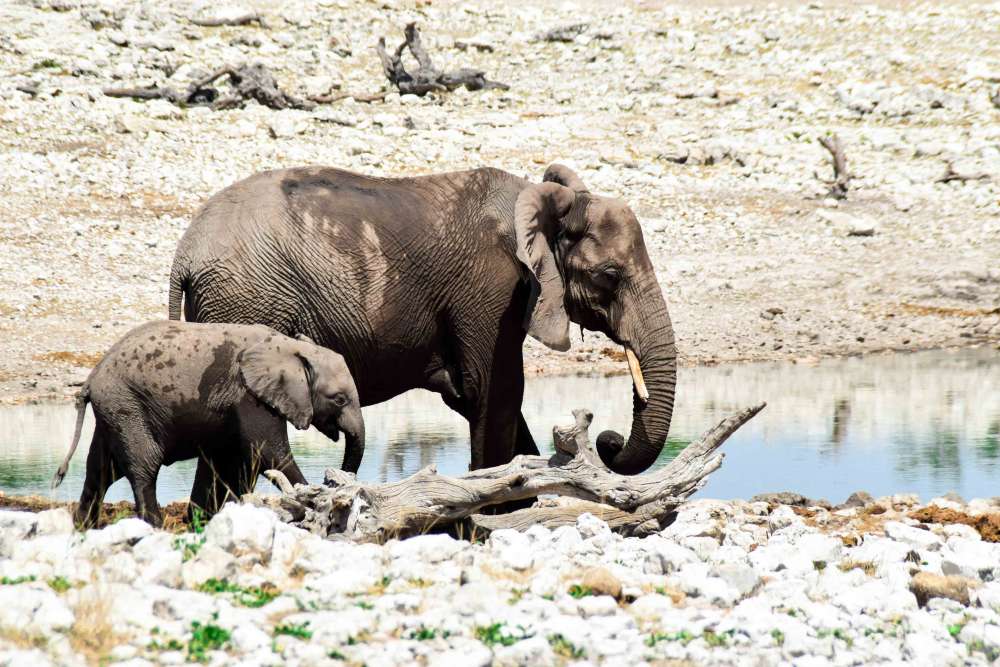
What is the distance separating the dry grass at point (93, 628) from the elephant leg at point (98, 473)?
392cm

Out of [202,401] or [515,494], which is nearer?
[515,494]

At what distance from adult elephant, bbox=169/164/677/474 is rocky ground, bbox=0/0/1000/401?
1016 cm

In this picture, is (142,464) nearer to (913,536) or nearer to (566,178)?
(566,178)

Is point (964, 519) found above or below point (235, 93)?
below

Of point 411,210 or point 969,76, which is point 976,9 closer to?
point 969,76

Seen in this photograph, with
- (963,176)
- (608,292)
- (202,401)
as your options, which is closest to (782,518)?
(608,292)

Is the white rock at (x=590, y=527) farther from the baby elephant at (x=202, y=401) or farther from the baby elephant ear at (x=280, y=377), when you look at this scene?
the baby elephant ear at (x=280, y=377)

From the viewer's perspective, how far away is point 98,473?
10406 millimetres

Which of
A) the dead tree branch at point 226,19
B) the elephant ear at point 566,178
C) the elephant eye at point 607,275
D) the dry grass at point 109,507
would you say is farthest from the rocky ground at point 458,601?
the dead tree branch at point 226,19

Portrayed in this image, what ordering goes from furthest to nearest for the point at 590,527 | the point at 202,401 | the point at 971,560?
the point at 202,401 < the point at 590,527 < the point at 971,560

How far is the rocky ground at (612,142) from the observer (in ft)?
80.7

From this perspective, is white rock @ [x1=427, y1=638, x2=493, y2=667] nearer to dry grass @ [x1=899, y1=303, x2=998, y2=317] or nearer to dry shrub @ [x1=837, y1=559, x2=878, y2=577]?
dry shrub @ [x1=837, y1=559, x2=878, y2=577]

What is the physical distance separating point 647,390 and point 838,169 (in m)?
20.8

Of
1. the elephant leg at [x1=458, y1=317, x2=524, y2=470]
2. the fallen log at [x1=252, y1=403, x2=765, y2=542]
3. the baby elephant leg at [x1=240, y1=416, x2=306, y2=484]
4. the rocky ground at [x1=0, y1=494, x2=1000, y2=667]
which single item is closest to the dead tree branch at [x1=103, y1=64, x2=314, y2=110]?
the elephant leg at [x1=458, y1=317, x2=524, y2=470]
